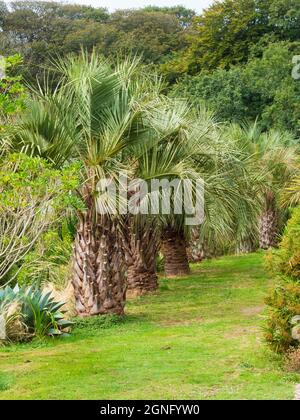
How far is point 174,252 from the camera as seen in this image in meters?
18.5

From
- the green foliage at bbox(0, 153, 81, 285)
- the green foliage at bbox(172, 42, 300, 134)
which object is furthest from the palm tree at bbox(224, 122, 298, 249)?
the green foliage at bbox(0, 153, 81, 285)

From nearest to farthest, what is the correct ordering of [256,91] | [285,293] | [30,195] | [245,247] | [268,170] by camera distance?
[285,293]
[30,195]
[268,170]
[245,247]
[256,91]

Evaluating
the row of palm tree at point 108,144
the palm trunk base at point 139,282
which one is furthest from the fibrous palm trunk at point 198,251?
the row of palm tree at point 108,144

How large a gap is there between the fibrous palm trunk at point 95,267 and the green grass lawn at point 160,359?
37cm

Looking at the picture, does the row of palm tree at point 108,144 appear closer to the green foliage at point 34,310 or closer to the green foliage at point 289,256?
the green foliage at point 34,310

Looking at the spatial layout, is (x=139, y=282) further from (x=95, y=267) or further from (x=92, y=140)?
(x=92, y=140)

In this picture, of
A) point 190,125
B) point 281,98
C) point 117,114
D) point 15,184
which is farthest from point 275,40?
point 15,184

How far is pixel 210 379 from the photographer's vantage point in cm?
795

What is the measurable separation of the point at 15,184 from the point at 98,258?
332 centimetres

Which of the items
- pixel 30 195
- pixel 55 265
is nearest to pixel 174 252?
pixel 55 265

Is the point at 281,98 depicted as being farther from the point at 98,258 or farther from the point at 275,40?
the point at 98,258

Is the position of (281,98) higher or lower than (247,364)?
higher

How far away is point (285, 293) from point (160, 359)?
166cm

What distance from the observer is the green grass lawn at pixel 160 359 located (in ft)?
25.0
